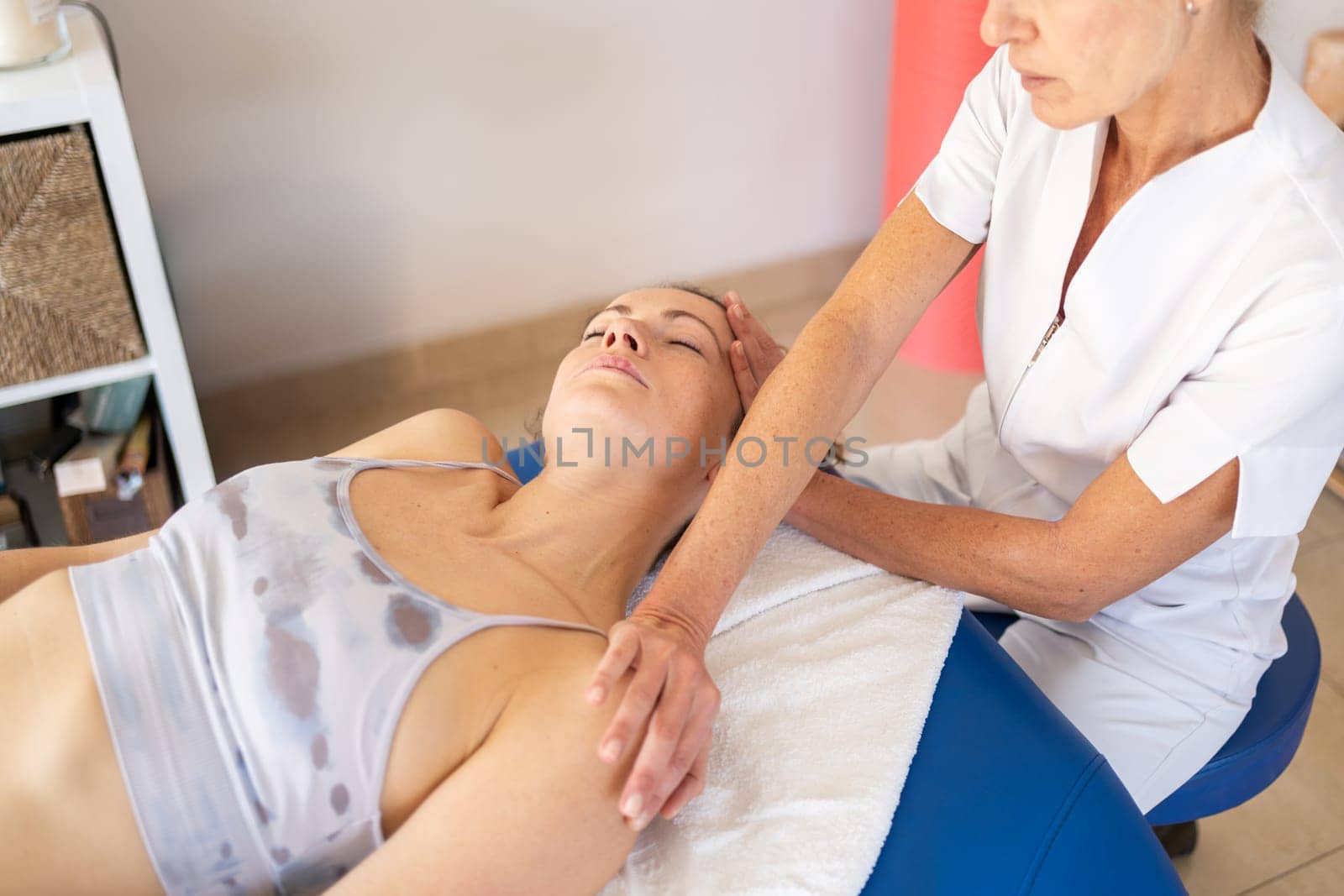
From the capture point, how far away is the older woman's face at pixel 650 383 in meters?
1.27

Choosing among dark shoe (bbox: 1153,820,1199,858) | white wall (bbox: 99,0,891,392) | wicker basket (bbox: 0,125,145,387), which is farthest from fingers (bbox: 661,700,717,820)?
white wall (bbox: 99,0,891,392)

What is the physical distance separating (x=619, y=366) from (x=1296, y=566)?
1631 millimetres

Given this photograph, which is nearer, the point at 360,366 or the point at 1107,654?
the point at 1107,654

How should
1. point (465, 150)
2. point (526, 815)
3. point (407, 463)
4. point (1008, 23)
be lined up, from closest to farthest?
point (526, 815) < point (1008, 23) < point (407, 463) < point (465, 150)

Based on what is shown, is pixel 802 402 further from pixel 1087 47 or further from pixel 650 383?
pixel 1087 47

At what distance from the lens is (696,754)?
1015 millimetres

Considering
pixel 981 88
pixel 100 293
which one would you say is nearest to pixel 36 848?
pixel 100 293

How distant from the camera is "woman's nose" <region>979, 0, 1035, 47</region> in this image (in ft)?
3.47

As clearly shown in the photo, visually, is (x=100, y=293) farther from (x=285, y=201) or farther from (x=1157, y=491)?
(x=1157, y=491)

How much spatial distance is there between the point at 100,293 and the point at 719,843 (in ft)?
3.87

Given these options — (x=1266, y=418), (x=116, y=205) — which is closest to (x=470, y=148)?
(x=116, y=205)

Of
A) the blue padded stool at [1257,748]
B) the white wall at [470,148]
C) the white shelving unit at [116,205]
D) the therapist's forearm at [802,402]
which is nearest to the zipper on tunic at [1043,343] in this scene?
the therapist's forearm at [802,402]

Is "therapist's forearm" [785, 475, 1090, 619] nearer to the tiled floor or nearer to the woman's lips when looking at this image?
the woman's lips

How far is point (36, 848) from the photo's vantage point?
3.16 feet
